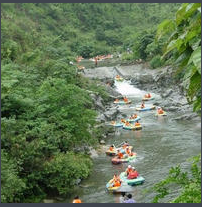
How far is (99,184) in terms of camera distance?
12.7 meters

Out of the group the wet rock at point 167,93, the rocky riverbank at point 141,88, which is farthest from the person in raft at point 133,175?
the wet rock at point 167,93

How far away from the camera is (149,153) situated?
51.1 ft

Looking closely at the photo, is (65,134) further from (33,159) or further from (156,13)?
(156,13)

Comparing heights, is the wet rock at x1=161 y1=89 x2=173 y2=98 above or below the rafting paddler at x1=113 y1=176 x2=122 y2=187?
above

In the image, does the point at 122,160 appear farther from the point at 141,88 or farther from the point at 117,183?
the point at 141,88

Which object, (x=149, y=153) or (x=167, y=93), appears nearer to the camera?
(x=149, y=153)

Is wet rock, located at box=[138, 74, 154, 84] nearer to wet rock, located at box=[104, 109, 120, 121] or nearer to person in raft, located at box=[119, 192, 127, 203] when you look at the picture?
wet rock, located at box=[104, 109, 120, 121]

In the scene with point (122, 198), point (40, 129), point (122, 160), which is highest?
point (40, 129)

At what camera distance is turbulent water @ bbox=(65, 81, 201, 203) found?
12.0 metres

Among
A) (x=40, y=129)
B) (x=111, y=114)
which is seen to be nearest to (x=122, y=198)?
(x=40, y=129)

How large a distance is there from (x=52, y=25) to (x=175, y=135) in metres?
39.7

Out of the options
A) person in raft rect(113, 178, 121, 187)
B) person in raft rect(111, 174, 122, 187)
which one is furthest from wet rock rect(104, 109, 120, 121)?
person in raft rect(113, 178, 121, 187)

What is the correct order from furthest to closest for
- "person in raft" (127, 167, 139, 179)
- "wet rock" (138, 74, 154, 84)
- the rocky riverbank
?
"wet rock" (138, 74, 154, 84)
the rocky riverbank
"person in raft" (127, 167, 139, 179)

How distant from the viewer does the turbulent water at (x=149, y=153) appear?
1203 centimetres
